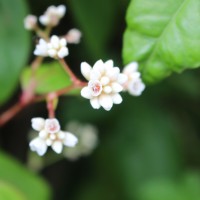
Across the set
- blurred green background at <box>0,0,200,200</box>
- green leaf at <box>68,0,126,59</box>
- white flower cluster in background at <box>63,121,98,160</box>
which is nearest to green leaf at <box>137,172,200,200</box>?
blurred green background at <box>0,0,200,200</box>

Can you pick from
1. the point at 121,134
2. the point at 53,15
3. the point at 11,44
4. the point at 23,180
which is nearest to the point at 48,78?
the point at 11,44

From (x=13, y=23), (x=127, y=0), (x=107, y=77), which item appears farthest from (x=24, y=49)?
(x=107, y=77)

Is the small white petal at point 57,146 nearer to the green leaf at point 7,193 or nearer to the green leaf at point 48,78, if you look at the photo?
the green leaf at point 7,193

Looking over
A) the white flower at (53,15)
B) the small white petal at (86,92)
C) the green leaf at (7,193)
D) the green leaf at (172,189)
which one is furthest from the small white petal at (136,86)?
the green leaf at (172,189)

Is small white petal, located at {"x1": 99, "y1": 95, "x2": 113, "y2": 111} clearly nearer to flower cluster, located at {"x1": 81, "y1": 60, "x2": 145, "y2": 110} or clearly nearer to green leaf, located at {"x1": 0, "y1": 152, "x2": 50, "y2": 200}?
flower cluster, located at {"x1": 81, "y1": 60, "x2": 145, "y2": 110}

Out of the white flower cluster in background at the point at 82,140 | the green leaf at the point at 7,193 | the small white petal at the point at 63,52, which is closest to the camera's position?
the small white petal at the point at 63,52

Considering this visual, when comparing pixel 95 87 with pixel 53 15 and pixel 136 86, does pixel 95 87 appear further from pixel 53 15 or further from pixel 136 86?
pixel 53 15
